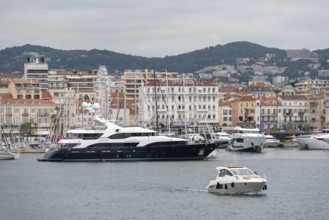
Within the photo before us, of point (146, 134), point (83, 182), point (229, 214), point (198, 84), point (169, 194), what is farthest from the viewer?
point (198, 84)

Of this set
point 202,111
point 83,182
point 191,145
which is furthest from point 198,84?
point 83,182

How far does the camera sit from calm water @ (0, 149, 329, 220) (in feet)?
189

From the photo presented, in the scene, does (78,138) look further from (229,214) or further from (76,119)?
(76,119)

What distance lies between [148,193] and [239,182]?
770 centimetres

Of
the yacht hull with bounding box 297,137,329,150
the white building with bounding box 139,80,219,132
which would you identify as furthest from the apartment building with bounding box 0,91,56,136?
the yacht hull with bounding box 297,137,329,150

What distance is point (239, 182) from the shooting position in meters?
62.9

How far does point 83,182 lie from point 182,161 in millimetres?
24133

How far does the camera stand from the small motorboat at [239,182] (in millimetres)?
62875

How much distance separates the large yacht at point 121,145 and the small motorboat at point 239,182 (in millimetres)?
37089

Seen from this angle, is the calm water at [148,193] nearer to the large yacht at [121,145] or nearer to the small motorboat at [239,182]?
the small motorboat at [239,182]

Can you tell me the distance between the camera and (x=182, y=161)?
3989 inches

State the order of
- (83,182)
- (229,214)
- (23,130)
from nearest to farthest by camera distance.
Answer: (229,214), (83,182), (23,130)

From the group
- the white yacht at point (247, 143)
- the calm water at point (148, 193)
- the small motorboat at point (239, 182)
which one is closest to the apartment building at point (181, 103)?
the white yacht at point (247, 143)

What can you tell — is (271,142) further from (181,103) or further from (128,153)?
(128,153)
